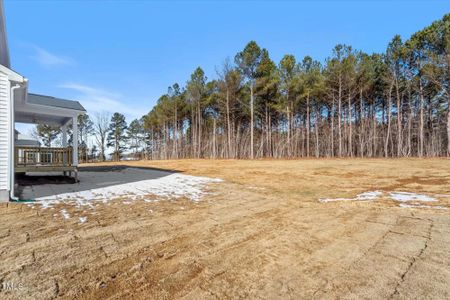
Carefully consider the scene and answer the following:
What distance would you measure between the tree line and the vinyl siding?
66.2 feet

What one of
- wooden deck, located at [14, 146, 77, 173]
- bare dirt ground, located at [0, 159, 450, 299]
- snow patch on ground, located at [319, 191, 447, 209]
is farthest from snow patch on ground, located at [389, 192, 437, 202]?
wooden deck, located at [14, 146, 77, 173]

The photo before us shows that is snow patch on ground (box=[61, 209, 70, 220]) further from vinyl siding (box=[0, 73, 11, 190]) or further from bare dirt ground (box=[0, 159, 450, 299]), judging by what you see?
vinyl siding (box=[0, 73, 11, 190])

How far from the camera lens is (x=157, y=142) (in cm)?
4534

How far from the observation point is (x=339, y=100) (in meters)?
23.4

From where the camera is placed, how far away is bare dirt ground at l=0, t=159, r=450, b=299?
6.35ft

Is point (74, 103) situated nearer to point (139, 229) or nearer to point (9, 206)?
point (9, 206)

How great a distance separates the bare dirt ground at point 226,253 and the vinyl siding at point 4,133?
754mm

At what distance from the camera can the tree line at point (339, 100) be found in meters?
21.4

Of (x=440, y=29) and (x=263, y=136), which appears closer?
(x=440, y=29)

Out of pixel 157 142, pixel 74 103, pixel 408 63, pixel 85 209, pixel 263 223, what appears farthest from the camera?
pixel 157 142

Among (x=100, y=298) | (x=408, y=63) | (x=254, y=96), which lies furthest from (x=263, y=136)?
(x=100, y=298)

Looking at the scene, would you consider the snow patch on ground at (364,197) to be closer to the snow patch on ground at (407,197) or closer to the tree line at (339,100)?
the snow patch on ground at (407,197)

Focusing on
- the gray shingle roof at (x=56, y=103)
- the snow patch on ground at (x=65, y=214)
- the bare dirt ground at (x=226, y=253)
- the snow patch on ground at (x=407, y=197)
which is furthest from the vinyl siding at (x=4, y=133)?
the snow patch on ground at (x=407, y=197)

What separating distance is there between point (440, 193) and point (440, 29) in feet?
66.6
